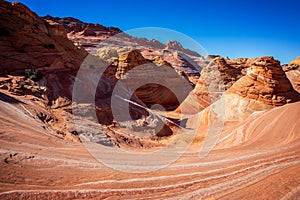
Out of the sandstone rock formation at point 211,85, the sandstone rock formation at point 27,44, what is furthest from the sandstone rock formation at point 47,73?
the sandstone rock formation at point 211,85

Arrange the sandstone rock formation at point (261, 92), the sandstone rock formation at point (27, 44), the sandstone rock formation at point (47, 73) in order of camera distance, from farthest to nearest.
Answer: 1. the sandstone rock formation at point (261, 92)
2. the sandstone rock formation at point (27, 44)
3. the sandstone rock formation at point (47, 73)

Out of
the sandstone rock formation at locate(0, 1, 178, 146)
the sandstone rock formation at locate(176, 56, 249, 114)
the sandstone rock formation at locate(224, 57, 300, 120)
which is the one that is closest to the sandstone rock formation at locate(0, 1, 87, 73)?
the sandstone rock formation at locate(0, 1, 178, 146)

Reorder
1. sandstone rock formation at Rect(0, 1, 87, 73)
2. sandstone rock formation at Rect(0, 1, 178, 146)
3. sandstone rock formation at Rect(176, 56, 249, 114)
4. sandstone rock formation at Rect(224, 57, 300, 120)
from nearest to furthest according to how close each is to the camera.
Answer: sandstone rock formation at Rect(0, 1, 178, 146)
sandstone rock formation at Rect(0, 1, 87, 73)
sandstone rock formation at Rect(224, 57, 300, 120)
sandstone rock formation at Rect(176, 56, 249, 114)

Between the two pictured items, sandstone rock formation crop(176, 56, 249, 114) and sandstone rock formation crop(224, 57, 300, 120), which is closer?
sandstone rock formation crop(224, 57, 300, 120)

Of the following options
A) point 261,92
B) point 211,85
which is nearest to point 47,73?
point 261,92

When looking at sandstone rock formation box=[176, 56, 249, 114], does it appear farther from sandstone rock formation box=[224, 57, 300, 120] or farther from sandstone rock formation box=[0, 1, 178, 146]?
sandstone rock formation box=[0, 1, 178, 146]

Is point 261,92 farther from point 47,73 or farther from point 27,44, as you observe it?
point 27,44

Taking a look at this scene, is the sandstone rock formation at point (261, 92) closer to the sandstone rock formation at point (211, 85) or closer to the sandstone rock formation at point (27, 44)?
the sandstone rock formation at point (211, 85)

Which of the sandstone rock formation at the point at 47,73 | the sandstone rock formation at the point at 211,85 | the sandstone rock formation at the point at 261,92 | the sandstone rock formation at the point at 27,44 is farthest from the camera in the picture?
the sandstone rock formation at the point at 211,85

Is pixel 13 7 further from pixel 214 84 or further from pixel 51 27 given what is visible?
pixel 214 84

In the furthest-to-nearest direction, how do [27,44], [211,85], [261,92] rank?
[211,85], [261,92], [27,44]

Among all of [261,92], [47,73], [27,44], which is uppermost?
[27,44]

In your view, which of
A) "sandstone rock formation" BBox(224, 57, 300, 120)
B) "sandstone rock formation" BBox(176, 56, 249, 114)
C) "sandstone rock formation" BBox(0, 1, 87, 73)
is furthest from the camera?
"sandstone rock formation" BBox(176, 56, 249, 114)

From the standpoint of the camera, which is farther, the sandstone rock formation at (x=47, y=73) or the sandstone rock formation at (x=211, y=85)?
the sandstone rock formation at (x=211, y=85)
